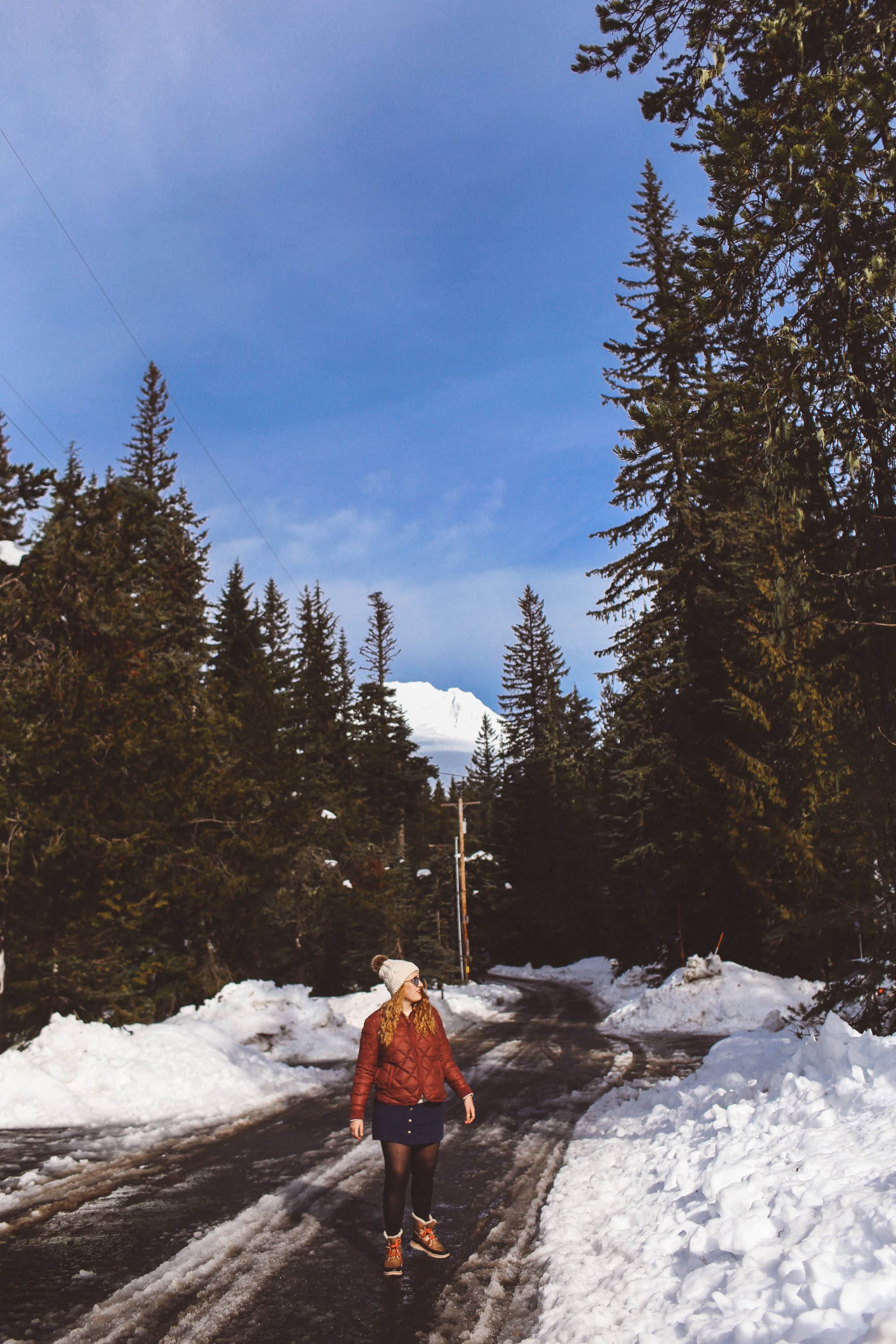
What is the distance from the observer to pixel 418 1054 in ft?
18.0

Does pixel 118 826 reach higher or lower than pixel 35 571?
lower

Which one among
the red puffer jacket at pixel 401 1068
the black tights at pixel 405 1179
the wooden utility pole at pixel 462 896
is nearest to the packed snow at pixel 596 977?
the wooden utility pole at pixel 462 896

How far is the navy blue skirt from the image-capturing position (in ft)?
17.6

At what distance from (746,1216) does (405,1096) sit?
2.04m

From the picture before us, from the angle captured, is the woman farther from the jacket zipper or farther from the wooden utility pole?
the wooden utility pole

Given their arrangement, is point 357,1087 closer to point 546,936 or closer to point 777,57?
point 777,57

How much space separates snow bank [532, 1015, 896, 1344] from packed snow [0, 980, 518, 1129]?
214 inches

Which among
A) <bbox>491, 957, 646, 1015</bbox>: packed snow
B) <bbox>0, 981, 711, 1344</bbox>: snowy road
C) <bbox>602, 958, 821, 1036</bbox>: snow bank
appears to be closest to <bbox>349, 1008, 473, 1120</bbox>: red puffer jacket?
<bbox>0, 981, 711, 1344</bbox>: snowy road

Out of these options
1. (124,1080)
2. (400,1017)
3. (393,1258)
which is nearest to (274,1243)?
(393,1258)

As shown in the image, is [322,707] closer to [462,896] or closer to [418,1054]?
[462,896]

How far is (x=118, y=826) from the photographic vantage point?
13156 millimetres

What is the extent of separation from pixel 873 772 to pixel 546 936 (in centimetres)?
5044

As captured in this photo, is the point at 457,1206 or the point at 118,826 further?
the point at 118,826

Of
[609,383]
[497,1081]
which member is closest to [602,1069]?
[497,1081]
